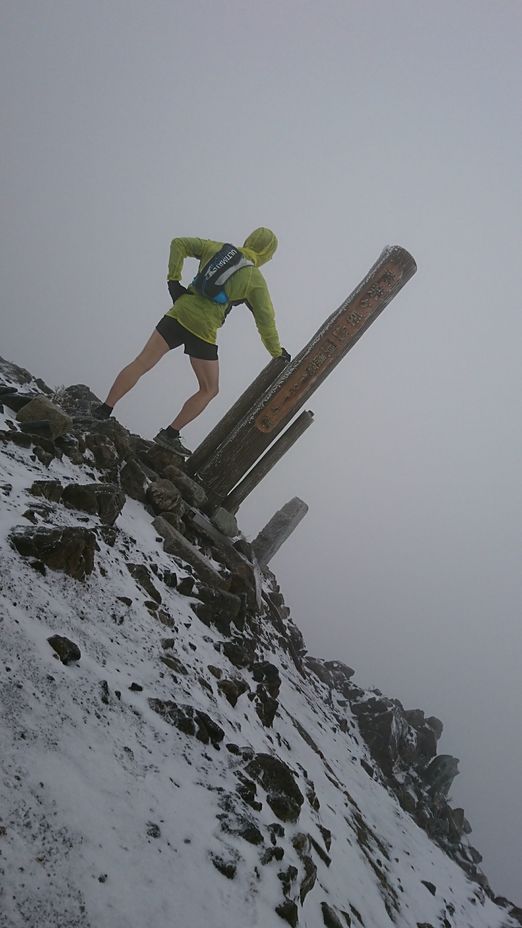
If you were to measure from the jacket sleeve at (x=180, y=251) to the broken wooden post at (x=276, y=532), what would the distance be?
3932 millimetres

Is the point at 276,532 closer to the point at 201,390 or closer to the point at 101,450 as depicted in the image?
the point at 201,390

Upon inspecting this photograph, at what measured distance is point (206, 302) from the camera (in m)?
6.06

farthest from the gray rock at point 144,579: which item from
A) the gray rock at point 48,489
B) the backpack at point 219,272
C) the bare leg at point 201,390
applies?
the backpack at point 219,272

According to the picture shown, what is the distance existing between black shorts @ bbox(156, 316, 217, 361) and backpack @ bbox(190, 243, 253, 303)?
1.64 ft

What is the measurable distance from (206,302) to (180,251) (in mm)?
711

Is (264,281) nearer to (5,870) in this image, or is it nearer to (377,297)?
(377,297)

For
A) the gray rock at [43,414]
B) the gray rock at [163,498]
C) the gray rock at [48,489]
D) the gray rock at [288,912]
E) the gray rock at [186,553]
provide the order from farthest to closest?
the gray rock at [163,498], the gray rock at [186,553], the gray rock at [43,414], the gray rock at [48,489], the gray rock at [288,912]

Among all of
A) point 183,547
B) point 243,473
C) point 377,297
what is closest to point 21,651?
point 183,547

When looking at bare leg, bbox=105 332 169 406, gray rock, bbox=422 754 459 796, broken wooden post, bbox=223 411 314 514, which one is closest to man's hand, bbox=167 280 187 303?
bare leg, bbox=105 332 169 406

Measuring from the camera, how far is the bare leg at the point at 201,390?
21.0 ft

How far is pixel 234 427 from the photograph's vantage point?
7.48 m

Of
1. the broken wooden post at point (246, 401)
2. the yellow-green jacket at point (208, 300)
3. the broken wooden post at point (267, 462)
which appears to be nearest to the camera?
the yellow-green jacket at point (208, 300)

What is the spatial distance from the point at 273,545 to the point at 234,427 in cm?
197

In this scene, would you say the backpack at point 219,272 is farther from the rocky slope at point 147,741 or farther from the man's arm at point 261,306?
the rocky slope at point 147,741
